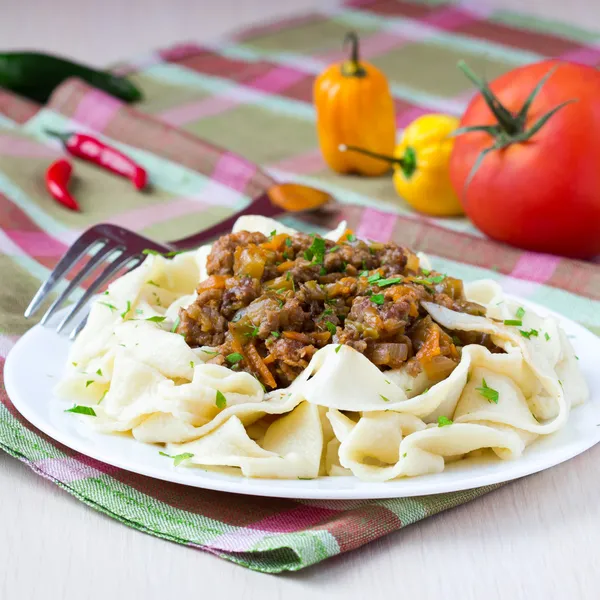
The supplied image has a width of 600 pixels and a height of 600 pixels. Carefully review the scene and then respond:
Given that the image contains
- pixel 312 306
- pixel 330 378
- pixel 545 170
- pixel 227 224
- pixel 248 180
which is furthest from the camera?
pixel 248 180

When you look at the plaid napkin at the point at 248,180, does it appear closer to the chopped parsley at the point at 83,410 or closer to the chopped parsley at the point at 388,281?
the chopped parsley at the point at 83,410

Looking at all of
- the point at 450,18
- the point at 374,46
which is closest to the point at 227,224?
the point at 374,46

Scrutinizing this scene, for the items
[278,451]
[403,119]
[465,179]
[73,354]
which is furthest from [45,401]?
[403,119]

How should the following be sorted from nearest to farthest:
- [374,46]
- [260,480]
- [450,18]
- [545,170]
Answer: [260,480] → [545,170] → [374,46] → [450,18]

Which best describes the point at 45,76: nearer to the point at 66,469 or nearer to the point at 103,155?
the point at 103,155

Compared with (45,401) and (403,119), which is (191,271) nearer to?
(45,401)

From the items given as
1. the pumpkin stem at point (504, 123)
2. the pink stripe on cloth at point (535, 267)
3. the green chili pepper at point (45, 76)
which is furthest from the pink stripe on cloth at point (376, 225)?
the green chili pepper at point (45, 76)
